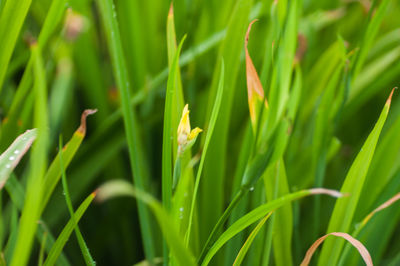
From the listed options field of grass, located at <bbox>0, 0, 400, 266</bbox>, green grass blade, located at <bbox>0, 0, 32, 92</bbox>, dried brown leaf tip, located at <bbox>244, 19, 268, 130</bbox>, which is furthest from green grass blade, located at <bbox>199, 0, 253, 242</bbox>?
green grass blade, located at <bbox>0, 0, 32, 92</bbox>

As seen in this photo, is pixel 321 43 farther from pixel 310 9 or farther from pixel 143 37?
pixel 143 37

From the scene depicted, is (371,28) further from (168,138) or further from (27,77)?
(27,77)

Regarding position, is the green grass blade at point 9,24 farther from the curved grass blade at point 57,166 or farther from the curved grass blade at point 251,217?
the curved grass blade at point 251,217

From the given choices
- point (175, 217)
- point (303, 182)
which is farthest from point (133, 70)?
point (175, 217)

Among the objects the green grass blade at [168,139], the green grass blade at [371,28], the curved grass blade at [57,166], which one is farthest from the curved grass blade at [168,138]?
the green grass blade at [371,28]

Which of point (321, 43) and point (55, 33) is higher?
point (55, 33)

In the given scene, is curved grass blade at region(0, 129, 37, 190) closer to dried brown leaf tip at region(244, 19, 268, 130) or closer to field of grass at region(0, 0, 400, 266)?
field of grass at region(0, 0, 400, 266)

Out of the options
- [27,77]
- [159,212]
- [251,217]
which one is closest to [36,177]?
[159,212]
